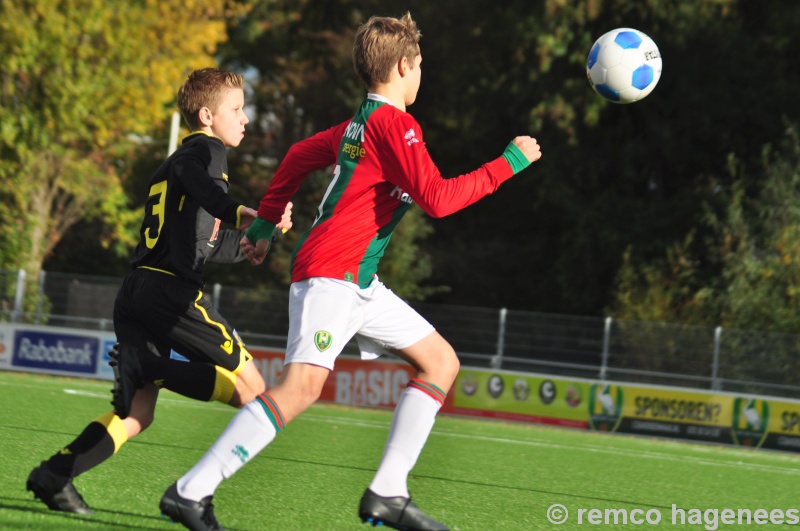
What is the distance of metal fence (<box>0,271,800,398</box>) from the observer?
55.6 feet

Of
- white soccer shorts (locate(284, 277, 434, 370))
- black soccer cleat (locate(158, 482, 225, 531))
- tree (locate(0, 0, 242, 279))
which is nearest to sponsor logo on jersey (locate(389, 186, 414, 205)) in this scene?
white soccer shorts (locate(284, 277, 434, 370))

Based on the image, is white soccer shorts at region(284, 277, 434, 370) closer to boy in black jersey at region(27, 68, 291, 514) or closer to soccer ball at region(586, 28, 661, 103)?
boy in black jersey at region(27, 68, 291, 514)

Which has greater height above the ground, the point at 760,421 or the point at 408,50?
the point at 408,50

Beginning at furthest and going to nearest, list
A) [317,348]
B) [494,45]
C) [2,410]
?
[494,45] < [2,410] < [317,348]

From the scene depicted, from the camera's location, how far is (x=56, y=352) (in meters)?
17.9

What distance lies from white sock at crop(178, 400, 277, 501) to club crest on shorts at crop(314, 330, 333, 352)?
0.31 m

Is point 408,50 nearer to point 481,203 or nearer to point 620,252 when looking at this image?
point 620,252

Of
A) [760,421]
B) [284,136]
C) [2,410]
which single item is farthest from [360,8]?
[2,410]

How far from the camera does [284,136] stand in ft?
102

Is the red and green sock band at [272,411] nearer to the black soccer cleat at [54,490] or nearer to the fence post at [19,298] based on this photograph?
the black soccer cleat at [54,490]

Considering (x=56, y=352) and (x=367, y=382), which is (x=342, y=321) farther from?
(x=56, y=352)

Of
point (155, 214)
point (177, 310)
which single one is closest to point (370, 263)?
point (177, 310)

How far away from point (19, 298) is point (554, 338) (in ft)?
29.6

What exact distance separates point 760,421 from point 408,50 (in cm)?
1247
